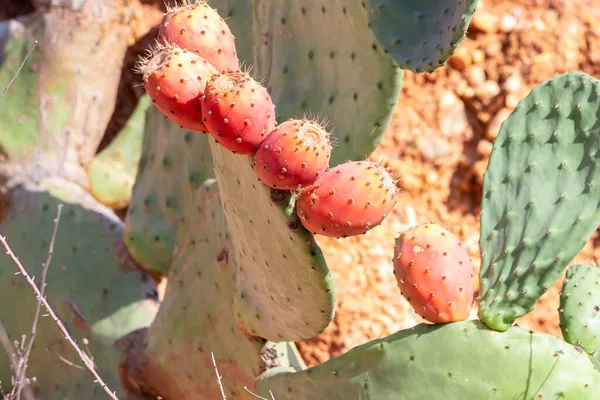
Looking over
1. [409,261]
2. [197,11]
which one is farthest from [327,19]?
[409,261]

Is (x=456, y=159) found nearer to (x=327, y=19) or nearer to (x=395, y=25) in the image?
(x=327, y=19)

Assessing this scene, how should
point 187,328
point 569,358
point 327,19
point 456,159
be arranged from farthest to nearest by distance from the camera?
point 456,159, point 187,328, point 327,19, point 569,358

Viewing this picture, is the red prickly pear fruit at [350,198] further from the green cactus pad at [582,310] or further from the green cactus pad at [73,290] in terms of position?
the green cactus pad at [73,290]

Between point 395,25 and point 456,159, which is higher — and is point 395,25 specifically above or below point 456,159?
above

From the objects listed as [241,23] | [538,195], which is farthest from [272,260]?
[241,23]

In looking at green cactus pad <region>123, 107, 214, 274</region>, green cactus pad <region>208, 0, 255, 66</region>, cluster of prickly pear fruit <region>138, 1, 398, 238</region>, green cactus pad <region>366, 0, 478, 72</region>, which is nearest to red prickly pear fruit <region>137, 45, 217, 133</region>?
cluster of prickly pear fruit <region>138, 1, 398, 238</region>

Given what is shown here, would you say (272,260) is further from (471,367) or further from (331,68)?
(331,68)

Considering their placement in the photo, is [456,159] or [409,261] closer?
[409,261]

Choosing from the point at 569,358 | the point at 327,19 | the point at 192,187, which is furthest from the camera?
the point at 192,187
